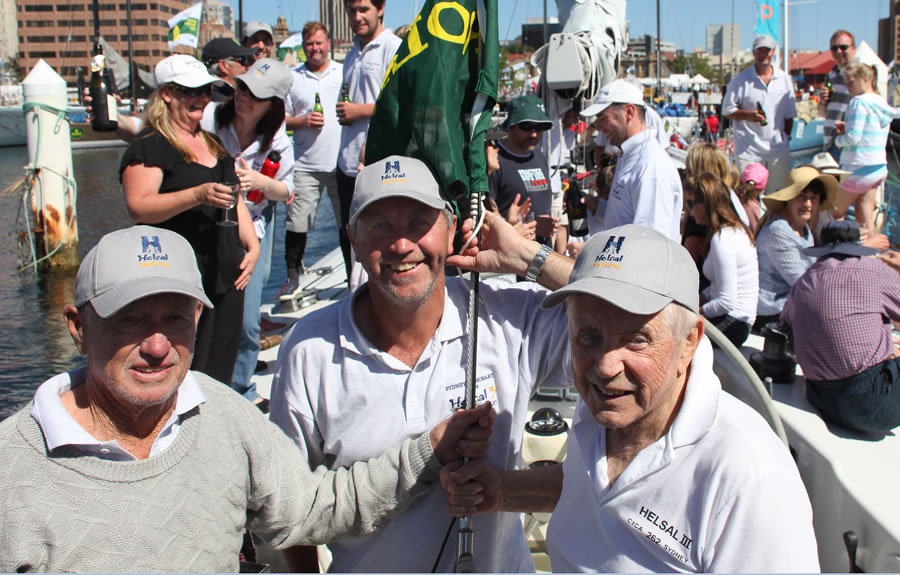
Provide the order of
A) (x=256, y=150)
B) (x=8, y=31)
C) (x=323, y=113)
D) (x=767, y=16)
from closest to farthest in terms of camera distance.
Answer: (x=256, y=150) → (x=323, y=113) → (x=767, y=16) → (x=8, y=31)

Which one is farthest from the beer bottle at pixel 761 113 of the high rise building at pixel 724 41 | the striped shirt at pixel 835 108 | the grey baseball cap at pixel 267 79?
the high rise building at pixel 724 41

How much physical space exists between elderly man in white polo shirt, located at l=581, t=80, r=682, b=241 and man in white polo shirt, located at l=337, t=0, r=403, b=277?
1430 millimetres

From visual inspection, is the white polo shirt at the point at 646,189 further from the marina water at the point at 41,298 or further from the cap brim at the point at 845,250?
the marina water at the point at 41,298

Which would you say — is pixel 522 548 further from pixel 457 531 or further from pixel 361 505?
pixel 361 505

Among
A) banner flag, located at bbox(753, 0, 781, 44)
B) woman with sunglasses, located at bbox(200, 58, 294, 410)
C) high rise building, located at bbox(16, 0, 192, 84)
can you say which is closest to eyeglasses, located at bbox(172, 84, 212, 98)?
woman with sunglasses, located at bbox(200, 58, 294, 410)

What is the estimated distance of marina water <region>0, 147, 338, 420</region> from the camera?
6.31 m

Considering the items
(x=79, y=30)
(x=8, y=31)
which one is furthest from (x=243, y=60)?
(x=8, y=31)

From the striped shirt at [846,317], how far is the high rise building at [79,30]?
102785 millimetres

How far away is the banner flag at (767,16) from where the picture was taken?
15914 mm

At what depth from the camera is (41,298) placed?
927cm

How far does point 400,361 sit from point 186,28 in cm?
615

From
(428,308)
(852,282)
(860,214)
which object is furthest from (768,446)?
(860,214)

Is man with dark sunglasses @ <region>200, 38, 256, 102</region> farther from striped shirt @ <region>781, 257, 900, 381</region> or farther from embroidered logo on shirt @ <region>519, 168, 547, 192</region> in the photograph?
striped shirt @ <region>781, 257, 900, 381</region>

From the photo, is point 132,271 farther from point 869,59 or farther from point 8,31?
point 8,31
